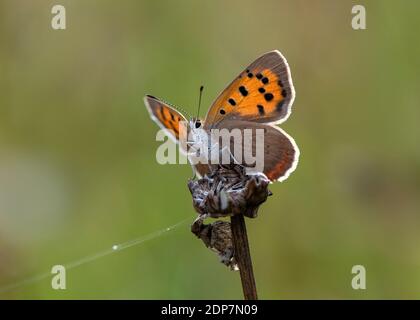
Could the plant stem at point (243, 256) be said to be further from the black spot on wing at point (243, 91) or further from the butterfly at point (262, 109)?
the black spot on wing at point (243, 91)

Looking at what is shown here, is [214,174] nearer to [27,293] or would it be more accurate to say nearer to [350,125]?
[27,293]

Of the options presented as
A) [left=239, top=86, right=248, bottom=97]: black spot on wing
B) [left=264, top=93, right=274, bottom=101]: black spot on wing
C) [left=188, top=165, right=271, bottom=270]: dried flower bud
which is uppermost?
[left=239, top=86, right=248, bottom=97]: black spot on wing

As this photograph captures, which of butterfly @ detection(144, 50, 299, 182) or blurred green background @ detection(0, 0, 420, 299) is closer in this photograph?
butterfly @ detection(144, 50, 299, 182)

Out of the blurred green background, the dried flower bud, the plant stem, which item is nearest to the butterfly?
the dried flower bud

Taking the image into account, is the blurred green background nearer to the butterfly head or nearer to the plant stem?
the butterfly head

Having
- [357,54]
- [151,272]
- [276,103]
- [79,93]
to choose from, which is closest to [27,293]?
[151,272]

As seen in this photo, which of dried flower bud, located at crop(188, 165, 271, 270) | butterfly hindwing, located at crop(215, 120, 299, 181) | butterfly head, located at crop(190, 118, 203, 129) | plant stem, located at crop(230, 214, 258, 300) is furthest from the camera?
butterfly head, located at crop(190, 118, 203, 129)

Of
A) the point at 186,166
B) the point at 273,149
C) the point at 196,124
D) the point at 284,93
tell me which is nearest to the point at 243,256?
the point at 273,149
